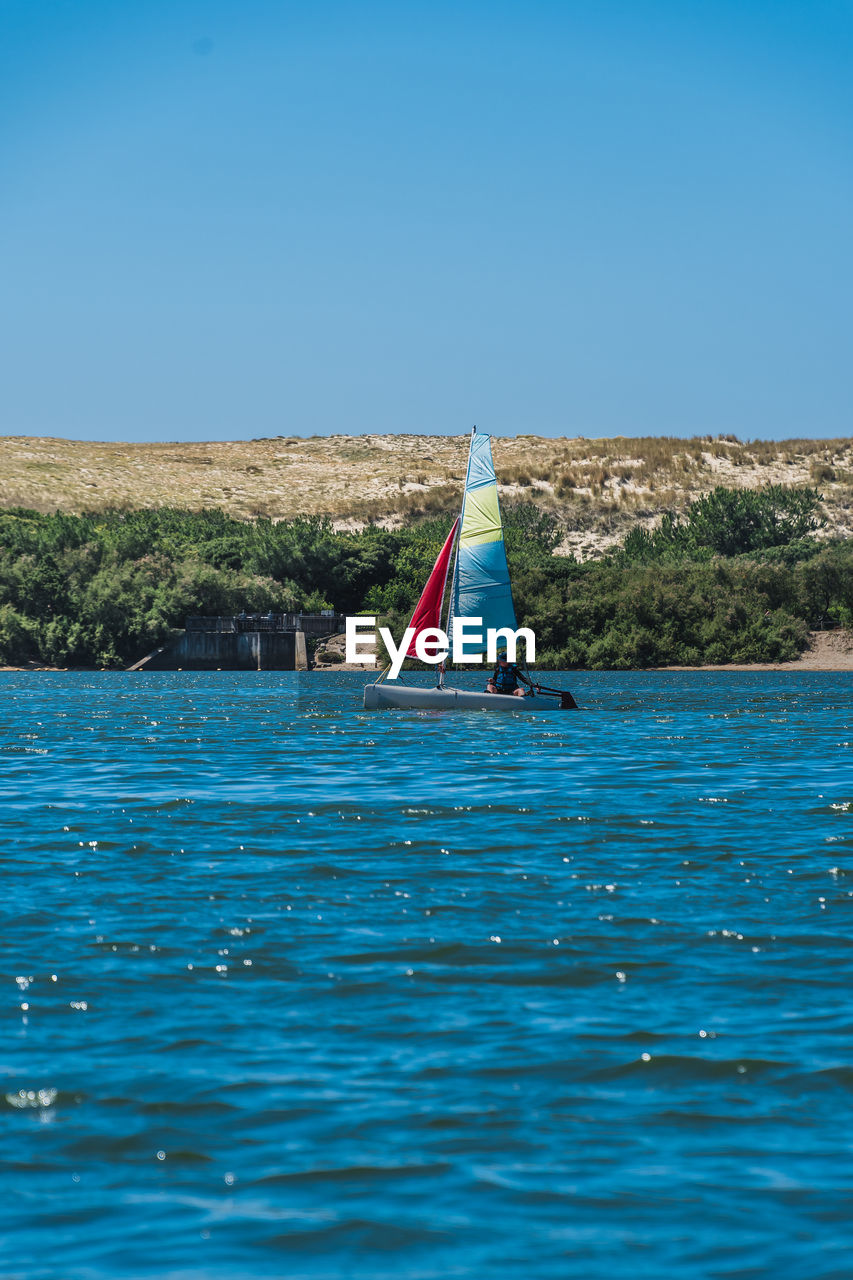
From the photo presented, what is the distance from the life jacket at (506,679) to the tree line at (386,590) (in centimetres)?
4821

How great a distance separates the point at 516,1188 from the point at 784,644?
95.1 meters

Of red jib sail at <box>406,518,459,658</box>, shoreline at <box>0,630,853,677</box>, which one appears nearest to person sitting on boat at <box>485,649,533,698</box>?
red jib sail at <box>406,518,459,658</box>

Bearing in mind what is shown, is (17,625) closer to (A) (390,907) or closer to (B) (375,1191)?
(A) (390,907)

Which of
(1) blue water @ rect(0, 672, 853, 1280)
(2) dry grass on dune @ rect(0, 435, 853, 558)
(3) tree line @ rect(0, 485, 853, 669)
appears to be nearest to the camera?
(1) blue water @ rect(0, 672, 853, 1280)

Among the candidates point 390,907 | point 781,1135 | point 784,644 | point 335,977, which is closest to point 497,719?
point 390,907

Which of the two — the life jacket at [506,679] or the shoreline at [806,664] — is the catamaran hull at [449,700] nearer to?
the life jacket at [506,679]

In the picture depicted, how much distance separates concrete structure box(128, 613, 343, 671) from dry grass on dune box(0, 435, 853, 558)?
40.4 m

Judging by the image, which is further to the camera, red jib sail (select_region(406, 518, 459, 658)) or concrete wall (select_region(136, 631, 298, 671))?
concrete wall (select_region(136, 631, 298, 671))

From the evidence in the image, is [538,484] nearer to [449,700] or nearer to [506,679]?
[506,679]

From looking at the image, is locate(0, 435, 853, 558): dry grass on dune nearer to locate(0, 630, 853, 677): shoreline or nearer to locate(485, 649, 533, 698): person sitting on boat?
locate(0, 630, 853, 677): shoreline

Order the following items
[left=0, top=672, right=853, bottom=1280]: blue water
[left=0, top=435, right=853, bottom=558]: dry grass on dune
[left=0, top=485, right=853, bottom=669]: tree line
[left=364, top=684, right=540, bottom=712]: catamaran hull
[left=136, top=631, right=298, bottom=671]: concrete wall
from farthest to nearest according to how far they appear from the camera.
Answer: [left=0, top=435, right=853, bottom=558]: dry grass on dune, [left=136, top=631, right=298, bottom=671]: concrete wall, [left=0, top=485, right=853, bottom=669]: tree line, [left=364, top=684, right=540, bottom=712]: catamaran hull, [left=0, top=672, right=853, bottom=1280]: blue water

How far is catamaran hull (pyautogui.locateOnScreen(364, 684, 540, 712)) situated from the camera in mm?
49938

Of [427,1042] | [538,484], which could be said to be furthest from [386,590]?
[427,1042]

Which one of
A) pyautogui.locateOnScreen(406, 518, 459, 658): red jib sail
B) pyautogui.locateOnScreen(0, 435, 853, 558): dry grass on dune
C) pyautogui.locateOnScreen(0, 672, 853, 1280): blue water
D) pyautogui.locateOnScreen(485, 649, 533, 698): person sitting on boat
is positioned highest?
pyautogui.locateOnScreen(0, 435, 853, 558): dry grass on dune
